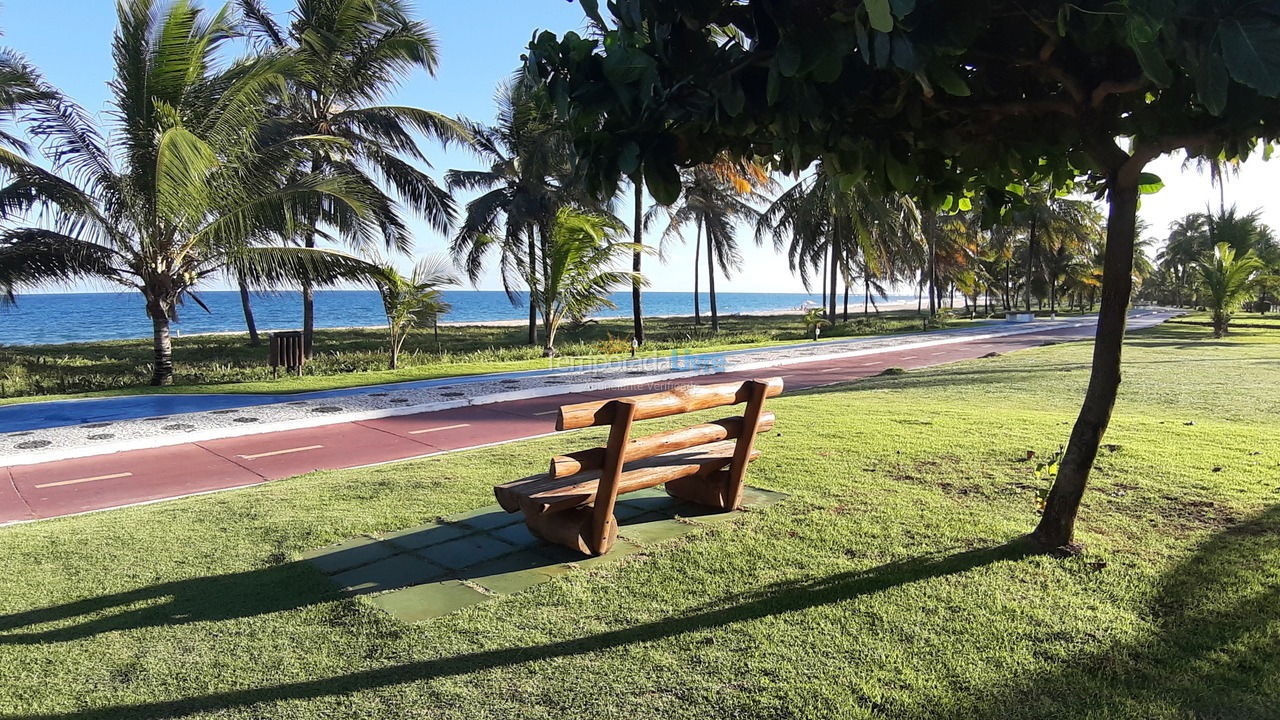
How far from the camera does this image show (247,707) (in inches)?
105

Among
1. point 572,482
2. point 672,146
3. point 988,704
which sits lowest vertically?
point 988,704

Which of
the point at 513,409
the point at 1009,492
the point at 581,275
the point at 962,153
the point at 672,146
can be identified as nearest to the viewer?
the point at 672,146

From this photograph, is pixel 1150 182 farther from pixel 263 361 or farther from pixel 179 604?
pixel 263 361

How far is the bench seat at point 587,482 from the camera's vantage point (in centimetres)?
399

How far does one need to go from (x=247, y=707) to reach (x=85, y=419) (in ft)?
28.2

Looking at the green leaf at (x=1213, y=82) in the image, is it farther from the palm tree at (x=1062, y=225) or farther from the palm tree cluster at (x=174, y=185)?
the palm tree at (x=1062, y=225)

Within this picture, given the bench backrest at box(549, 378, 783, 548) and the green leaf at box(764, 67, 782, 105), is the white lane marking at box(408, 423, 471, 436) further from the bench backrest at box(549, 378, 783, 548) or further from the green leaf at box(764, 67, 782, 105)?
the green leaf at box(764, 67, 782, 105)

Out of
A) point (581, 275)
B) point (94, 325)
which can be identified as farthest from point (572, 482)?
point (94, 325)

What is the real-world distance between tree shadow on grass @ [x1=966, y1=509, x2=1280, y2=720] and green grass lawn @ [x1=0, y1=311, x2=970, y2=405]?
1149 centimetres

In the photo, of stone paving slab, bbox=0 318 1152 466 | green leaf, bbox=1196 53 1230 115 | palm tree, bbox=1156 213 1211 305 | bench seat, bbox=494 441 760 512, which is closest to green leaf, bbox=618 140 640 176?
green leaf, bbox=1196 53 1230 115

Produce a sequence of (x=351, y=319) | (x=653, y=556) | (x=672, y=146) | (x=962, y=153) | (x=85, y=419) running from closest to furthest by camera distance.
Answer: (x=672, y=146) → (x=962, y=153) → (x=653, y=556) → (x=85, y=419) → (x=351, y=319)

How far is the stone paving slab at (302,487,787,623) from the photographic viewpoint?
370 cm

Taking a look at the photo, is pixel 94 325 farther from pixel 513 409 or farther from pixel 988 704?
pixel 988 704

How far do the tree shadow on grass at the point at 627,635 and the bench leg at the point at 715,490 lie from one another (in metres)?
1.23
